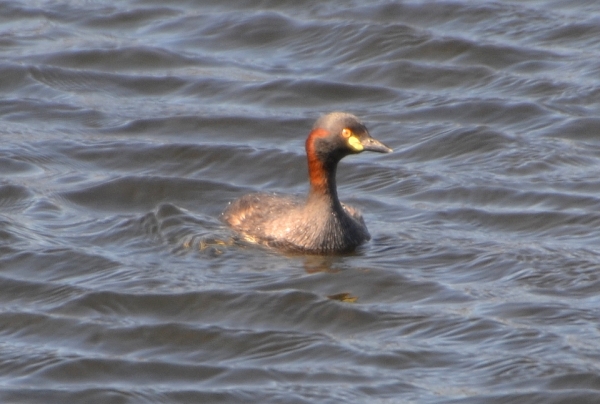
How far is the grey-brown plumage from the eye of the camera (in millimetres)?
10508

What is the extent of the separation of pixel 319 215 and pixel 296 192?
1483 millimetres

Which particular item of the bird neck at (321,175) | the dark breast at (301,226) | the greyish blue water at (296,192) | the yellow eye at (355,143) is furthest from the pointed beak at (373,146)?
the greyish blue water at (296,192)

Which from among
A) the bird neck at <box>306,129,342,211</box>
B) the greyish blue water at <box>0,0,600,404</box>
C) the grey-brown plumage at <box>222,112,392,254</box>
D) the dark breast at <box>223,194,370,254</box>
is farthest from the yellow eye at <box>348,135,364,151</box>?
the greyish blue water at <box>0,0,600,404</box>

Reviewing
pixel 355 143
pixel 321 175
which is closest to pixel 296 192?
pixel 321 175

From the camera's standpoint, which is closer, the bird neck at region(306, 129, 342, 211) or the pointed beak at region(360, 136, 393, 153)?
the pointed beak at region(360, 136, 393, 153)

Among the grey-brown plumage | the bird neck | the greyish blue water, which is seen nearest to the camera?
the greyish blue water

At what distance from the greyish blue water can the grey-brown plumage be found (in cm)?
20

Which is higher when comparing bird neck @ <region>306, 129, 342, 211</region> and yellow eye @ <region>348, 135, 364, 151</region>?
yellow eye @ <region>348, 135, 364, 151</region>

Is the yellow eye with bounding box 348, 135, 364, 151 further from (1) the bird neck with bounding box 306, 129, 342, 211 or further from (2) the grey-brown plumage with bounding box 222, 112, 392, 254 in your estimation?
(1) the bird neck with bounding box 306, 129, 342, 211

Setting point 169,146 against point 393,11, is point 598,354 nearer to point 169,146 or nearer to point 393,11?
point 169,146

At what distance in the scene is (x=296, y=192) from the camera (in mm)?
12086

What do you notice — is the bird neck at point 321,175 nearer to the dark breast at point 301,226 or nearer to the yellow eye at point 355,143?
the dark breast at point 301,226

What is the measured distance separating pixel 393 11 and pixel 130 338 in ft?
24.1

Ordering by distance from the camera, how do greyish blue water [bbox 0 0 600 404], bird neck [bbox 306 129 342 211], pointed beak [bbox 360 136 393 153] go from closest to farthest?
1. greyish blue water [bbox 0 0 600 404]
2. pointed beak [bbox 360 136 393 153]
3. bird neck [bbox 306 129 342 211]
